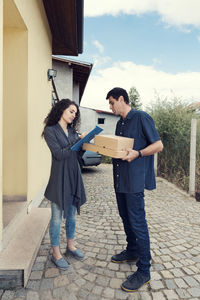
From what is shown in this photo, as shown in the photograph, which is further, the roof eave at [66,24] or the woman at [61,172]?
the roof eave at [66,24]

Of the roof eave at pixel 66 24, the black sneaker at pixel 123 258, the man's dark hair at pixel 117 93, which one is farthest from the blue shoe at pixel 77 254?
the roof eave at pixel 66 24

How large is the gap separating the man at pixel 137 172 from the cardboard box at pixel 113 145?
0.07 m

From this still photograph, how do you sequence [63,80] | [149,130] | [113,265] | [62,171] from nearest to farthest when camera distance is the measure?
[149,130] → [62,171] → [113,265] → [63,80]

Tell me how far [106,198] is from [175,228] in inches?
82.4

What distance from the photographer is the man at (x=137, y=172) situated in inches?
81.4

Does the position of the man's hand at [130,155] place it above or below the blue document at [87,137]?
below

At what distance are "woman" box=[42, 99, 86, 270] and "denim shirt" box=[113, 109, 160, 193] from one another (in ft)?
1.53

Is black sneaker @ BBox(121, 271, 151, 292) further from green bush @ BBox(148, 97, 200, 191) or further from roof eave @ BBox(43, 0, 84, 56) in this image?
green bush @ BBox(148, 97, 200, 191)

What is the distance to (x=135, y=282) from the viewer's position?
209 centimetres

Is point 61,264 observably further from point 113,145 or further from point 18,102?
point 18,102

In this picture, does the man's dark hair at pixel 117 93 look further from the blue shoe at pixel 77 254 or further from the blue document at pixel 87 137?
the blue shoe at pixel 77 254

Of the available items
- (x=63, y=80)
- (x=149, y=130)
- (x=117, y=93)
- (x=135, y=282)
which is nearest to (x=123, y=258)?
(x=135, y=282)

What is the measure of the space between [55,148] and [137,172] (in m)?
0.84

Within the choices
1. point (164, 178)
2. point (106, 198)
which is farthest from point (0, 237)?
point (164, 178)
